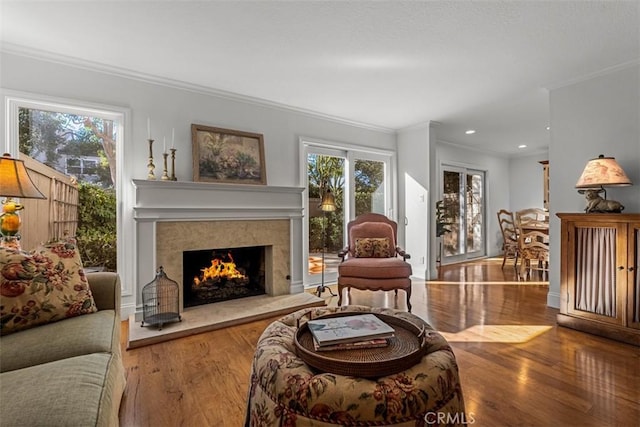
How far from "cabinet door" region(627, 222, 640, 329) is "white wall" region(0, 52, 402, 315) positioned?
3.19 m

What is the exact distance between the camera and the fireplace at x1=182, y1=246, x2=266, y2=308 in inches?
127

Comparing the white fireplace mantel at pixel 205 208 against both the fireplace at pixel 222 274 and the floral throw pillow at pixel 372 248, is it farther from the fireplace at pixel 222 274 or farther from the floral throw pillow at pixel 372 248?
the floral throw pillow at pixel 372 248

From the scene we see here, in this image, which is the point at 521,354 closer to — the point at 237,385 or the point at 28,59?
the point at 237,385

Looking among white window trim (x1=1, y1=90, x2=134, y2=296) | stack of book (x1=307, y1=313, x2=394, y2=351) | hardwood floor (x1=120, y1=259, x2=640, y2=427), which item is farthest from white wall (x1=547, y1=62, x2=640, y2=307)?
white window trim (x1=1, y1=90, x2=134, y2=296)

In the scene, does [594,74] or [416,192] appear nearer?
[594,74]

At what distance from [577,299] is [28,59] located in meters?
5.15

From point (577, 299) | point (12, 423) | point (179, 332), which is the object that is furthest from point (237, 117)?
point (577, 299)

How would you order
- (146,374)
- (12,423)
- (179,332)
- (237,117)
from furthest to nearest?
1. (237,117)
2. (179,332)
3. (146,374)
4. (12,423)

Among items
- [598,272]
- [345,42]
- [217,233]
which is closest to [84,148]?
[217,233]

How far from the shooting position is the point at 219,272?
335 cm

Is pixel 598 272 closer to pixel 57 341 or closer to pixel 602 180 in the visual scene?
pixel 602 180

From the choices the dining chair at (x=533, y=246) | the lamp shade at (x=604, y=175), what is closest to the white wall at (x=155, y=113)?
the lamp shade at (x=604, y=175)

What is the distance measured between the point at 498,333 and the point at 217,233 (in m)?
2.78

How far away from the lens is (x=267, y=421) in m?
0.95
